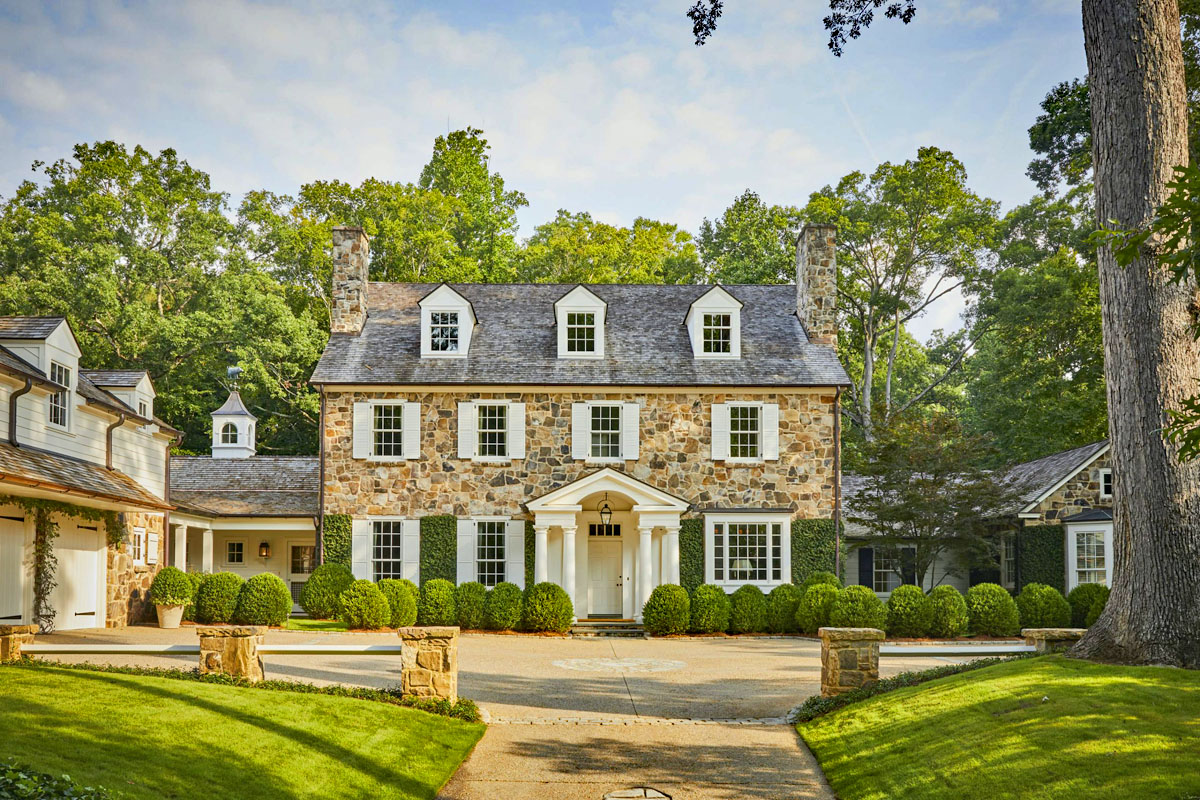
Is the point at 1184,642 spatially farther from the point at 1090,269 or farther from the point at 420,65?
the point at 1090,269

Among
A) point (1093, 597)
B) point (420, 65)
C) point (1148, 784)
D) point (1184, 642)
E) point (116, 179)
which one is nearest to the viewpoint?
point (1148, 784)

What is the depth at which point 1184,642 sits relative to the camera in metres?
9.71

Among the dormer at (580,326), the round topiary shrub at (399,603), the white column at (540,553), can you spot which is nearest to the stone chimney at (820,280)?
the dormer at (580,326)

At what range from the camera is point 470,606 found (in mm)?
22062

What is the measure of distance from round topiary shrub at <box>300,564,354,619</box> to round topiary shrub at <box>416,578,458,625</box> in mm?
1930

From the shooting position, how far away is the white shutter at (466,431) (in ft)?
81.9

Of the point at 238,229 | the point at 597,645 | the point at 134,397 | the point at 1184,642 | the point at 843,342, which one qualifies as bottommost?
the point at 597,645

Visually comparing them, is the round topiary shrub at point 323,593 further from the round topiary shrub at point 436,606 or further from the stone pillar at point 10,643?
the stone pillar at point 10,643

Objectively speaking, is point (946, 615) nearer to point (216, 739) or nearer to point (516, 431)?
point (516, 431)

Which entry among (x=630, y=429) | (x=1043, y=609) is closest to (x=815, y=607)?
(x=1043, y=609)

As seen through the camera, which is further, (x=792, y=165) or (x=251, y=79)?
(x=792, y=165)

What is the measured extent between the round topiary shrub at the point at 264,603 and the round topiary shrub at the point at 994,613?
1451cm

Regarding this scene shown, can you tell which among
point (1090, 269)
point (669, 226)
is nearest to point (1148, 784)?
point (1090, 269)

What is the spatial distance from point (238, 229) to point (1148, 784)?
41257mm
